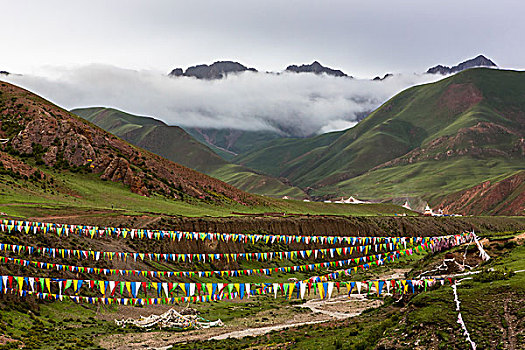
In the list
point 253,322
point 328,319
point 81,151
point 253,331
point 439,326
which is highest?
point 81,151

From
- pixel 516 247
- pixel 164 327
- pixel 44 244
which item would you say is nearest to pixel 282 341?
pixel 164 327

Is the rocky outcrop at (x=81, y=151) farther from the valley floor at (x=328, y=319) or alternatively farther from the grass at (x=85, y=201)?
the valley floor at (x=328, y=319)

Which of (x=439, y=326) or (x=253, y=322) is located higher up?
(x=439, y=326)

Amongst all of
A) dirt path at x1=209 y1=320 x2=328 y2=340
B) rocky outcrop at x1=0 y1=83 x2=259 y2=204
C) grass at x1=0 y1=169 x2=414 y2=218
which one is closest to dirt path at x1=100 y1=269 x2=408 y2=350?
dirt path at x1=209 y1=320 x2=328 y2=340

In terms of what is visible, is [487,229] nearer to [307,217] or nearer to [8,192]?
[307,217]

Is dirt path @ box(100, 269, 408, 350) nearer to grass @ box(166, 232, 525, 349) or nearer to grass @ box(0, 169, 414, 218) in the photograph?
grass @ box(166, 232, 525, 349)

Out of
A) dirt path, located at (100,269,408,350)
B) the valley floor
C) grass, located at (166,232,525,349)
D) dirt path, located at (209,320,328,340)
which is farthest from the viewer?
dirt path, located at (209,320,328,340)

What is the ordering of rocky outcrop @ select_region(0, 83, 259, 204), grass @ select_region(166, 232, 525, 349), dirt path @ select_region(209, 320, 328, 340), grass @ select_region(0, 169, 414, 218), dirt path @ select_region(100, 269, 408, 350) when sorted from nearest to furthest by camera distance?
1. grass @ select_region(166, 232, 525, 349)
2. dirt path @ select_region(100, 269, 408, 350)
3. dirt path @ select_region(209, 320, 328, 340)
4. grass @ select_region(0, 169, 414, 218)
5. rocky outcrop @ select_region(0, 83, 259, 204)

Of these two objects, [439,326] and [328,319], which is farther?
[328,319]

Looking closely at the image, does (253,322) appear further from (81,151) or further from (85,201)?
(81,151)

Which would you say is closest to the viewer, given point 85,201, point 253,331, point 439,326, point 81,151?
point 439,326

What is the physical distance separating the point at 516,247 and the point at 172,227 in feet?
146

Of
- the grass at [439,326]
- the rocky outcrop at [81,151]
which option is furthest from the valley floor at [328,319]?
the rocky outcrop at [81,151]

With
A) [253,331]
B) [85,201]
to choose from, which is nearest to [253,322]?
[253,331]
